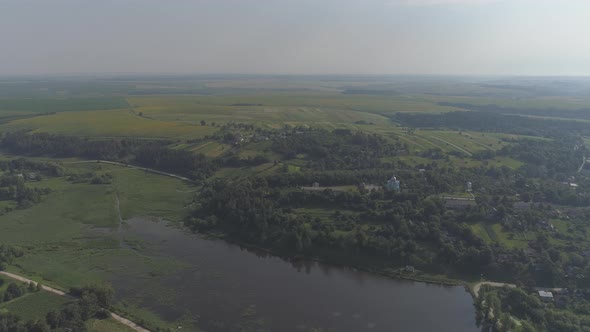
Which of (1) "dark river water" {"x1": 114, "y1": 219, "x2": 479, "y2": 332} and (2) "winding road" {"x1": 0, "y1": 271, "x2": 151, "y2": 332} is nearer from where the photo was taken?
(2) "winding road" {"x1": 0, "y1": 271, "x2": 151, "y2": 332}

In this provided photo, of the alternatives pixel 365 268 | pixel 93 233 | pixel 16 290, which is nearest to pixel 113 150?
pixel 93 233

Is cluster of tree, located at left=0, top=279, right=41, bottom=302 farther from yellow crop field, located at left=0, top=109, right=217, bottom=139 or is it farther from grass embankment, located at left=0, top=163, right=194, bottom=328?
yellow crop field, located at left=0, top=109, right=217, bottom=139

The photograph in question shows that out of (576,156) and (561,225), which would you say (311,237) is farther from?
(576,156)

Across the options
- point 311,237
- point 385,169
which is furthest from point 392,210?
point 385,169

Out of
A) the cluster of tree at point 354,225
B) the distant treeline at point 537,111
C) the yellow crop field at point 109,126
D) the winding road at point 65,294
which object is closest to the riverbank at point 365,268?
the cluster of tree at point 354,225

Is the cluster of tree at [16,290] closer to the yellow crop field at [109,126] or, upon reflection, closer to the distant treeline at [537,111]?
the yellow crop field at [109,126]

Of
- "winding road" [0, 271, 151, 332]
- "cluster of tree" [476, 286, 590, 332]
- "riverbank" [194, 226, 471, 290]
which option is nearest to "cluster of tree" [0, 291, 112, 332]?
"winding road" [0, 271, 151, 332]

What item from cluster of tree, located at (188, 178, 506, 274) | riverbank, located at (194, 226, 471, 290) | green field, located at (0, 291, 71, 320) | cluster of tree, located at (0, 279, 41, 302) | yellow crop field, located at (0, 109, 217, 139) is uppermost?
yellow crop field, located at (0, 109, 217, 139)
